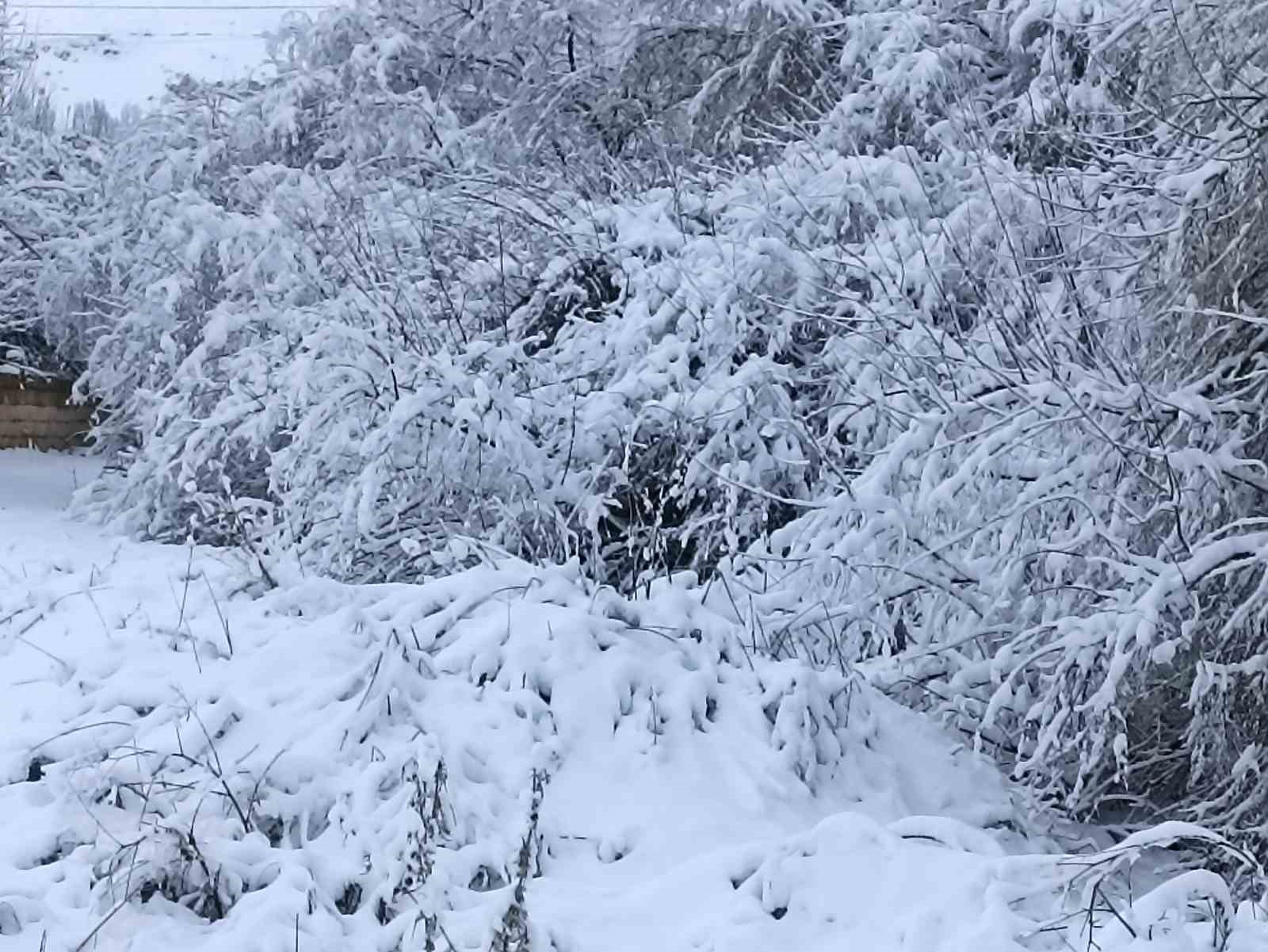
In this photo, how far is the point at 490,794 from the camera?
4.08m

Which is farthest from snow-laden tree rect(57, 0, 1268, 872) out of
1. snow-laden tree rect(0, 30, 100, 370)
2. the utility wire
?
the utility wire

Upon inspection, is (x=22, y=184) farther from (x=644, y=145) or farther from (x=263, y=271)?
(x=644, y=145)

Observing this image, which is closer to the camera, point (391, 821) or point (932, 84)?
point (391, 821)

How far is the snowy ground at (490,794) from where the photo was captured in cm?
345

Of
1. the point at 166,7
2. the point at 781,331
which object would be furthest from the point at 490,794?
the point at 166,7

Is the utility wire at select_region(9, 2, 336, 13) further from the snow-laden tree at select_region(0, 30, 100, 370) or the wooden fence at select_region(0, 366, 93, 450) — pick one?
the wooden fence at select_region(0, 366, 93, 450)

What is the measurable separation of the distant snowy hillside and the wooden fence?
8.79 m

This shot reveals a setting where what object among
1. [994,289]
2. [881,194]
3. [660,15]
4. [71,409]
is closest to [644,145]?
[660,15]

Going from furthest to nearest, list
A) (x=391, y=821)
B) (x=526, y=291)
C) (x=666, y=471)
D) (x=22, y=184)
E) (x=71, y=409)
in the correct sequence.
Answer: (x=71, y=409), (x=22, y=184), (x=526, y=291), (x=666, y=471), (x=391, y=821)

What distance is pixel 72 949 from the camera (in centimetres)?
337

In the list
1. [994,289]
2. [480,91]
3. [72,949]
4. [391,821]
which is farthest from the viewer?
[480,91]

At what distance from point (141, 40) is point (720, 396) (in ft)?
96.2

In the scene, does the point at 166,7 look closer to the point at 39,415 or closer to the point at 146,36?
the point at 146,36

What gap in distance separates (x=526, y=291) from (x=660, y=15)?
3.59 metres
